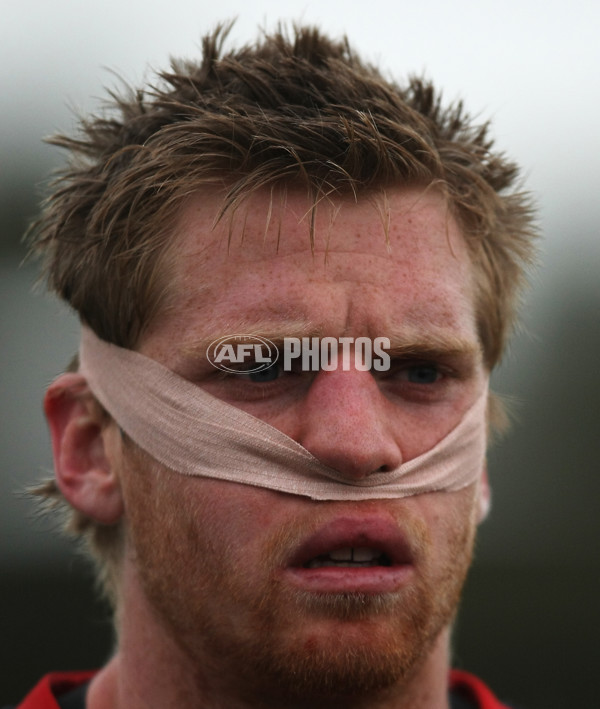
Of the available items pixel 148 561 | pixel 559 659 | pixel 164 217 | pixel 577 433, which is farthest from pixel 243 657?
pixel 577 433

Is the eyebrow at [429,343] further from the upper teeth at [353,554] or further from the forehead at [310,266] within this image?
the upper teeth at [353,554]

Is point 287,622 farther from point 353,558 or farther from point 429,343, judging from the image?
point 429,343

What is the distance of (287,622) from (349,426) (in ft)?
1.90

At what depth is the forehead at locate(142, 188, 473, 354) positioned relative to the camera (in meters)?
3.22

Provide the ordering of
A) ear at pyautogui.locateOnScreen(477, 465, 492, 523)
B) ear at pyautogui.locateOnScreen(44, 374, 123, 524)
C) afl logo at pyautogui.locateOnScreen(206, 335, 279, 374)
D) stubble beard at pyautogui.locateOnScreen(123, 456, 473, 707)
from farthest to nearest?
ear at pyautogui.locateOnScreen(477, 465, 492, 523) → ear at pyautogui.locateOnScreen(44, 374, 123, 524) → afl logo at pyautogui.locateOnScreen(206, 335, 279, 374) → stubble beard at pyautogui.locateOnScreen(123, 456, 473, 707)

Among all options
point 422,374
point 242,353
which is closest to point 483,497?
point 422,374

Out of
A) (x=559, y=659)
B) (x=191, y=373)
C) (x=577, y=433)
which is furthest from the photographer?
(x=577, y=433)

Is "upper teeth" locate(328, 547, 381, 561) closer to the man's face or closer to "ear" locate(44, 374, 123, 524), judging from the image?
the man's face

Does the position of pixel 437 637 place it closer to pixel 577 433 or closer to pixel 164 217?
pixel 164 217

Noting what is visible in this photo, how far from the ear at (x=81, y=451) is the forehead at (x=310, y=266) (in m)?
0.56

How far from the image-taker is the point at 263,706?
3264 mm

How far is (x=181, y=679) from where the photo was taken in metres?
3.42

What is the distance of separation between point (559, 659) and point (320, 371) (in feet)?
25.0

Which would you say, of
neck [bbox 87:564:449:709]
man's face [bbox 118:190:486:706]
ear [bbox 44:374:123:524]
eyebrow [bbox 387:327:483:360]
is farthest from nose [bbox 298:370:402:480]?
ear [bbox 44:374:123:524]
